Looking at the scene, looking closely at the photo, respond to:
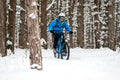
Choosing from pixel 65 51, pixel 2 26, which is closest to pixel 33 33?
pixel 65 51

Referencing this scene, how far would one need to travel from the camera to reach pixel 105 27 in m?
35.0

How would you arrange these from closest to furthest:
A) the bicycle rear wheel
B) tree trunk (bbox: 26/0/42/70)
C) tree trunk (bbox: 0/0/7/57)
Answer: tree trunk (bbox: 26/0/42/70)
the bicycle rear wheel
tree trunk (bbox: 0/0/7/57)

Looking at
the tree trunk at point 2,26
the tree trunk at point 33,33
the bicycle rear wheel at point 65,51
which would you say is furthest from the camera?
the tree trunk at point 2,26

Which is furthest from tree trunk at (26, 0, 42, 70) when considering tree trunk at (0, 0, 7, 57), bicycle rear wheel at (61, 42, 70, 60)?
tree trunk at (0, 0, 7, 57)

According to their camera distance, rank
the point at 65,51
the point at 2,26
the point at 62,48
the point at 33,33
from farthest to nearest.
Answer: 1. the point at 2,26
2. the point at 62,48
3. the point at 65,51
4. the point at 33,33

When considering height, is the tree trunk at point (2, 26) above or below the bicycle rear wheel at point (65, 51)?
above

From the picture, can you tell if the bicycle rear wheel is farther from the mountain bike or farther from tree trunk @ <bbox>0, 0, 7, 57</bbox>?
tree trunk @ <bbox>0, 0, 7, 57</bbox>

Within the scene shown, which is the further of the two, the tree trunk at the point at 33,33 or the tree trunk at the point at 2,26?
the tree trunk at the point at 2,26

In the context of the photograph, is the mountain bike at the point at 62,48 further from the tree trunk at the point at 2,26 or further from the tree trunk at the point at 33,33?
the tree trunk at the point at 33,33

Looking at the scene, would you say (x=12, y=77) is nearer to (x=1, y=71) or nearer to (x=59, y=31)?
(x=1, y=71)

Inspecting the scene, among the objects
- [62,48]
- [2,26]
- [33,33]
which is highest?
[2,26]

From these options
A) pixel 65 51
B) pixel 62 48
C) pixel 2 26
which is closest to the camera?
pixel 65 51

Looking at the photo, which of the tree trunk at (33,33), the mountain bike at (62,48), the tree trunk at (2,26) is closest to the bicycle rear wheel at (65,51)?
the mountain bike at (62,48)

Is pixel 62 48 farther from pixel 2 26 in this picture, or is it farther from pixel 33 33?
pixel 33 33
